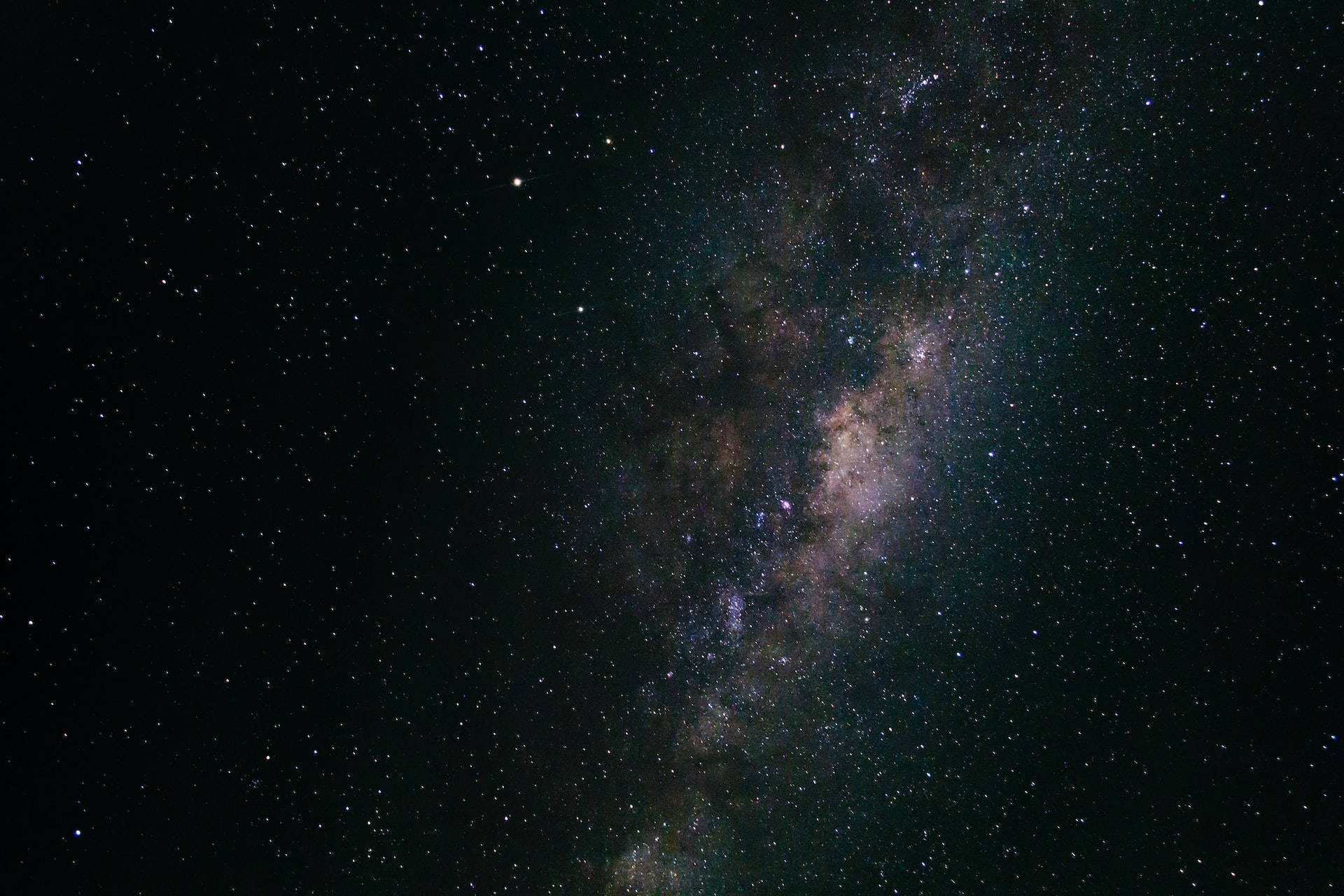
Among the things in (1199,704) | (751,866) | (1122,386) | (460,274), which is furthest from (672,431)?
(1199,704)

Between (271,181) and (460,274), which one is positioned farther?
(460,274)

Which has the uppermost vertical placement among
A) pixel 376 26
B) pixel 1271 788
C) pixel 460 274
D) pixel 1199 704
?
pixel 376 26

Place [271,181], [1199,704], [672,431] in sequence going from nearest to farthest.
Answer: [271,181], [1199,704], [672,431]

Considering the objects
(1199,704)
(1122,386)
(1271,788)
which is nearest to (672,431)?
(1122,386)

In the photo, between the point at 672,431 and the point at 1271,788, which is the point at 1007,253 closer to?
the point at 672,431

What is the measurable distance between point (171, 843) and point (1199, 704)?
164cm

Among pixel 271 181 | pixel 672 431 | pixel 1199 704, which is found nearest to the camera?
pixel 271 181

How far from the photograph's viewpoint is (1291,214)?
864 millimetres

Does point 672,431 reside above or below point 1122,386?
above

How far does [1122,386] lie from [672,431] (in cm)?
75

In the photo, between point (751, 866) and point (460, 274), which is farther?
point (751, 866)

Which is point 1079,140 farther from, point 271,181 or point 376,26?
point 271,181

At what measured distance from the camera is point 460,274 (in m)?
0.96

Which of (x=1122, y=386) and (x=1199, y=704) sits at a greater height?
(x=1122, y=386)
